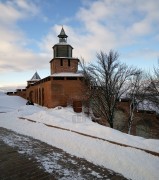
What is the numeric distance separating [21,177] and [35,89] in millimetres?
35021

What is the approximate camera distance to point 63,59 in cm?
3500

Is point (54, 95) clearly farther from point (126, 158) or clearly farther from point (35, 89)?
point (126, 158)

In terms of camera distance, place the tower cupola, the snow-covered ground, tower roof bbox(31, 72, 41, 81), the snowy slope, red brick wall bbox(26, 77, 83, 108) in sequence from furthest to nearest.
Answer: tower roof bbox(31, 72, 41, 81)
the tower cupola
red brick wall bbox(26, 77, 83, 108)
the snowy slope
the snow-covered ground

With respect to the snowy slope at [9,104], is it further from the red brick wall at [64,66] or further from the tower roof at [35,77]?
the tower roof at [35,77]

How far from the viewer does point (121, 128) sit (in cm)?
2670

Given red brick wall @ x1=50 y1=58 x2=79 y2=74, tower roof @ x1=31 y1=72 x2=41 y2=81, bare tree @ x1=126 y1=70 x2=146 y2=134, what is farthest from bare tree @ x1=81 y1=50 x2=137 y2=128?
tower roof @ x1=31 y1=72 x2=41 y2=81

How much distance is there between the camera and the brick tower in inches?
1378

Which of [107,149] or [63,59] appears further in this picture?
[63,59]

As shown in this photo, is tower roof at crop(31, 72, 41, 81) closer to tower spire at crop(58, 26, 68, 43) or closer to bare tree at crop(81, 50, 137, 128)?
tower spire at crop(58, 26, 68, 43)

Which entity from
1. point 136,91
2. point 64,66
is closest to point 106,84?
point 136,91

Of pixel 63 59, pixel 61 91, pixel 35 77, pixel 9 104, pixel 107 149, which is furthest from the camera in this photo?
pixel 35 77

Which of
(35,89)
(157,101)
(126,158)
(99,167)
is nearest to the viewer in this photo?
(99,167)

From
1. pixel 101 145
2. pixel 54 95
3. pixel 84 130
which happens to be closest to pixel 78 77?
pixel 54 95

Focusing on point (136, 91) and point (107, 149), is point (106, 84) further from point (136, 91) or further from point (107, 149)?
point (107, 149)
